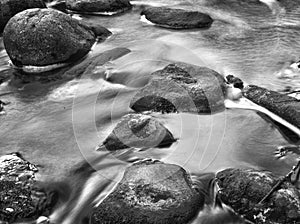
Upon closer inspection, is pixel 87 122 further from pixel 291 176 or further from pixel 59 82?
pixel 291 176

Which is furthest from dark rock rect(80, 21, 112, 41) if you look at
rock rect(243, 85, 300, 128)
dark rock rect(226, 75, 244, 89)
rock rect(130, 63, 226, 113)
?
rock rect(243, 85, 300, 128)

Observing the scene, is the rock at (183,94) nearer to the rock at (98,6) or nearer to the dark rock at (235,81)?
the dark rock at (235,81)

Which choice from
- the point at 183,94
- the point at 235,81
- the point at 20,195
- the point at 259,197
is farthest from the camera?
the point at 235,81

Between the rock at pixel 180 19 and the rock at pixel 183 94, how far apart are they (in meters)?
2.82

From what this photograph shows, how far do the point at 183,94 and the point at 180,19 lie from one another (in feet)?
11.7

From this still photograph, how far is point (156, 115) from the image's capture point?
6285 millimetres

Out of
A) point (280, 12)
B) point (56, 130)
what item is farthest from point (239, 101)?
point (280, 12)

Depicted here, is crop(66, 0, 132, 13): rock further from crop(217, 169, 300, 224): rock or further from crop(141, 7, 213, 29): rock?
crop(217, 169, 300, 224): rock

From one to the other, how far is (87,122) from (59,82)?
58.7 inches

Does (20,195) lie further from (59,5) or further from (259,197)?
(59,5)

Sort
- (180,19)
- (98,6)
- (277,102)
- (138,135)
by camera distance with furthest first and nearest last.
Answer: (98,6) → (180,19) → (277,102) → (138,135)

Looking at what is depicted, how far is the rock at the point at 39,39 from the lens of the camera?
25.8 ft

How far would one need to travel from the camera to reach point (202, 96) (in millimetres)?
6449

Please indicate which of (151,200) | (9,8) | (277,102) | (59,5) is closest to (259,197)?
(151,200)
